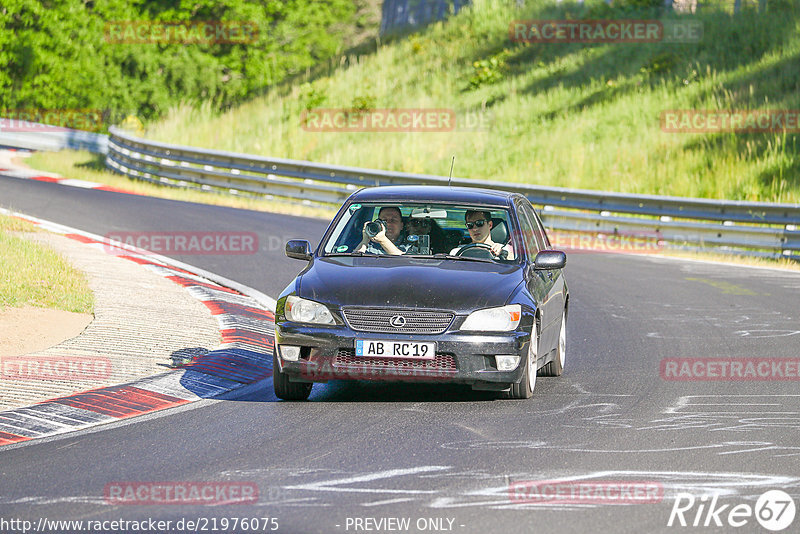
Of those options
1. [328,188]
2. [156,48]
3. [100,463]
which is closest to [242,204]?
[328,188]

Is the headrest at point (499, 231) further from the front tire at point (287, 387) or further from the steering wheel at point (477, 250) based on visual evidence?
the front tire at point (287, 387)

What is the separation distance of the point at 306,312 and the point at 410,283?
76cm

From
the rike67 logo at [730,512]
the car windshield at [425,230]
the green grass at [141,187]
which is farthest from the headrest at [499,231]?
the green grass at [141,187]

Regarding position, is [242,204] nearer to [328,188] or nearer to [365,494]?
[328,188]

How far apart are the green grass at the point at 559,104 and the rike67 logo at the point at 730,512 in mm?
18876

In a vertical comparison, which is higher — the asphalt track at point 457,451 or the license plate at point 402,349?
the license plate at point 402,349

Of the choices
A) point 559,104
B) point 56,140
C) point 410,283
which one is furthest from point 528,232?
point 56,140

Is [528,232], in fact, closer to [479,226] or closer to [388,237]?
[479,226]

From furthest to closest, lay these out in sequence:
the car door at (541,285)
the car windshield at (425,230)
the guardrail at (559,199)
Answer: the guardrail at (559,199) → the car windshield at (425,230) → the car door at (541,285)

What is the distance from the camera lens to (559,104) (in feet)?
110

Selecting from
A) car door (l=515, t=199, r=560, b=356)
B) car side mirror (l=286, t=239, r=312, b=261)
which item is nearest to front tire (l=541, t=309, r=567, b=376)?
car door (l=515, t=199, r=560, b=356)

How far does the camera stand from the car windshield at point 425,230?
31.3 ft

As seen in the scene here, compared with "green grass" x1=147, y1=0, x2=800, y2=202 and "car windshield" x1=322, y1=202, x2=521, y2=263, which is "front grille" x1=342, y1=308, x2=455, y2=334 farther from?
"green grass" x1=147, y1=0, x2=800, y2=202

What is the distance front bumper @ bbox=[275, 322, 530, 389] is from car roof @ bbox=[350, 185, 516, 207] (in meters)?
1.65
